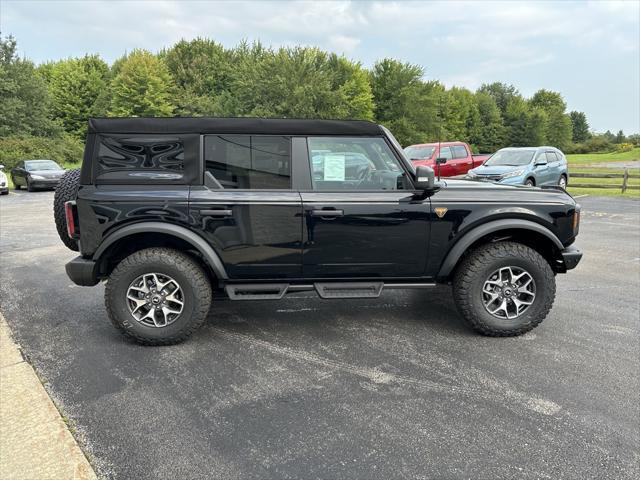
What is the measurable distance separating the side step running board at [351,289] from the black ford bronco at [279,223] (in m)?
0.02

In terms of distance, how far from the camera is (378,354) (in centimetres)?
346

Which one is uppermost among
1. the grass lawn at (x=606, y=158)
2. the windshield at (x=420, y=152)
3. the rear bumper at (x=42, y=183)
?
the grass lawn at (x=606, y=158)

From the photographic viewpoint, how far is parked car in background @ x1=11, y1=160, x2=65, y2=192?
18703mm

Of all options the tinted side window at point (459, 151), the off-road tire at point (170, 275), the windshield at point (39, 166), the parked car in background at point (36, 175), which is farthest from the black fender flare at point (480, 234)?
the windshield at point (39, 166)

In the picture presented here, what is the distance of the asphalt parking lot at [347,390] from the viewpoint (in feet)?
7.41

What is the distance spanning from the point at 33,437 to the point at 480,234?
10.9ft

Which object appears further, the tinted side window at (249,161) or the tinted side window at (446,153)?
the tinted side window at (446,153)

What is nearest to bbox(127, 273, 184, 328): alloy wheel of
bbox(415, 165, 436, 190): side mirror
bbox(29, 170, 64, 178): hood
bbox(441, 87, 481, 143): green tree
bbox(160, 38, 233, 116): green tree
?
bbox(415, 165, 436, 190): side mirror

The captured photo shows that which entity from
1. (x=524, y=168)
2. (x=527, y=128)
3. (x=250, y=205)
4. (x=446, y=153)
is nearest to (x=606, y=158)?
(x=527, y=128)

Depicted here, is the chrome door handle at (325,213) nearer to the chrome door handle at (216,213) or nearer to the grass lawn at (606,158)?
the chrome door handle at (216,213)

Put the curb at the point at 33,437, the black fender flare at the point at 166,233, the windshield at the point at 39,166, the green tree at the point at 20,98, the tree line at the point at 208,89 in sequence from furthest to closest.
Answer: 1. the tree line at the point at 208,89
2. the green tree at the point at 20,98
3. the windshield at the point at 39,166
4. the black fender flare at the point at 166,233
5. the curb at the point at 33,437

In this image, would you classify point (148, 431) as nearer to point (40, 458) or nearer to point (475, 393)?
point (40, 458)

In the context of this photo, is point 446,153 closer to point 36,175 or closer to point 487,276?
point 487,276

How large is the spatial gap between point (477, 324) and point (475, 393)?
3.20 feet
